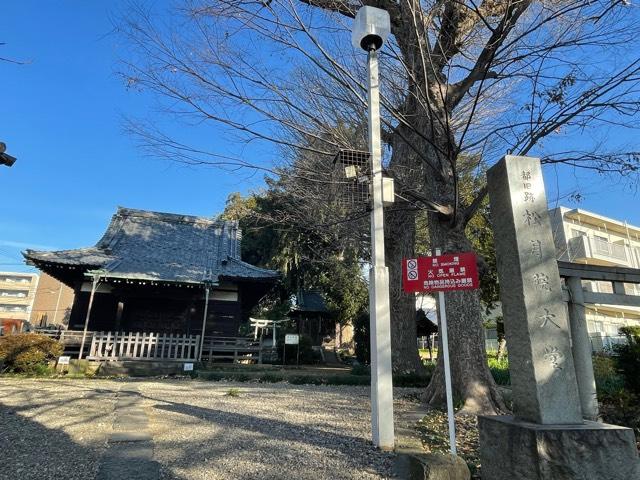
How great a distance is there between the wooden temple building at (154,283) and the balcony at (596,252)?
2009 cm

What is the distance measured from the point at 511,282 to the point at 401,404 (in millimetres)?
4611

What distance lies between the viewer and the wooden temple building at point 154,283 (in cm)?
1416

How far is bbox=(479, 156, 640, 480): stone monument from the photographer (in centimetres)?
323

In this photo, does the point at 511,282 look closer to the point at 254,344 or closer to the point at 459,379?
the point at 459,379

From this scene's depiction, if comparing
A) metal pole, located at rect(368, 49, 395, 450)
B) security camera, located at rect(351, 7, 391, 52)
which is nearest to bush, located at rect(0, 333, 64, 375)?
metal pole, located at rect(368, 49, 395, 450)

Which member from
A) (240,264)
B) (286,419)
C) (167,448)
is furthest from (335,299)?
(167,448)

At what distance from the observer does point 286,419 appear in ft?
19.2

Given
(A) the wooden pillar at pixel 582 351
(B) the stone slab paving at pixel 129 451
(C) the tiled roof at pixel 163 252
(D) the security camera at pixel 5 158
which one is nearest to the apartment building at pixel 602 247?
(C) the tiled roof at pixel 163 252

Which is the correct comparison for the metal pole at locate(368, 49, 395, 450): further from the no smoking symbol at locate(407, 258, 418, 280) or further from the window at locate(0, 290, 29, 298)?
the window at locate(0, 290, 29, 298)

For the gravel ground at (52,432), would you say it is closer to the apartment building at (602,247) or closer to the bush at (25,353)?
the bush at (25,353)

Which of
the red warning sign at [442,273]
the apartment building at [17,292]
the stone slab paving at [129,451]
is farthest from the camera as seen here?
the apartment building at [17,292]

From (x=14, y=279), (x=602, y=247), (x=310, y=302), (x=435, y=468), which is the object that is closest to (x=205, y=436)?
(x=435, y=468)

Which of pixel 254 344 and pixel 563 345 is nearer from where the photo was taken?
pixel 563 345

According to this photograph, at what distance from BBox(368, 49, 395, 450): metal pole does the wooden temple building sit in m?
10.2
